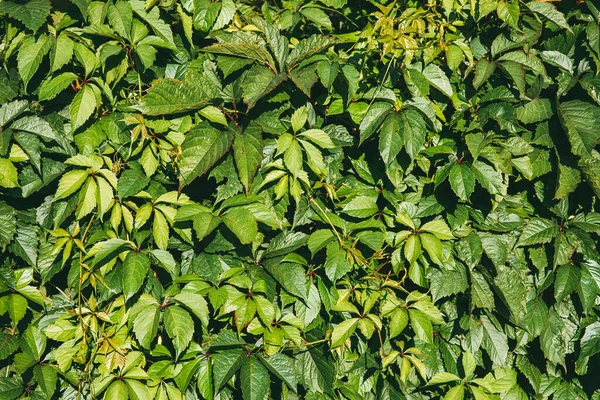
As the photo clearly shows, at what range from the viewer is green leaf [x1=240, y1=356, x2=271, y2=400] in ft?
6.48

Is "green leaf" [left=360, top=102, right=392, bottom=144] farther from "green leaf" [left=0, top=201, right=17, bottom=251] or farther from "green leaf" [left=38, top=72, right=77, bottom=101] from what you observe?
"green leaf" [left=0, top=201, right=17, bottom=251]

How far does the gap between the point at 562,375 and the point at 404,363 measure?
934 mm

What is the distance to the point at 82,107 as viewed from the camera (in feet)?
6.66

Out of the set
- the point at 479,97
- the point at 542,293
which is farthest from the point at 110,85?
the point at 542,293

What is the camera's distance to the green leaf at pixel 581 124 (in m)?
2.20

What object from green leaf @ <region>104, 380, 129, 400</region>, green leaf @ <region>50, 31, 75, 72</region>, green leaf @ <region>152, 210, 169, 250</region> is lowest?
green leaf @ <region>104, 380, 129, 400</region>

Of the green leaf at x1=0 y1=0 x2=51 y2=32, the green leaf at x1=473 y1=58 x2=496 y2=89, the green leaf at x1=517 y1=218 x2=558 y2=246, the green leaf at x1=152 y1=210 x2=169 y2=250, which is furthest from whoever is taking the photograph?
the green leaf at x1=517 y1=218 x2=558 y2=246

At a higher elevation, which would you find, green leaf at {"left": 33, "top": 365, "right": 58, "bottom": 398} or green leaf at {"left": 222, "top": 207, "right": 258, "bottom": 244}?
green leaf at {"left": 222, "top": 207, "right": 258, "bottom": 244}

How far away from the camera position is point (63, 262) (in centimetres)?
215

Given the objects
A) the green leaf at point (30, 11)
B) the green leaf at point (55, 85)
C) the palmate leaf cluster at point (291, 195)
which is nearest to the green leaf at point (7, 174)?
the palmate leaf cluster at point (291, 195)

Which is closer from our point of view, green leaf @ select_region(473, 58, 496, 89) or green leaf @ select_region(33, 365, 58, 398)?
green leaf @ select_region(33, 365, 58, 398)

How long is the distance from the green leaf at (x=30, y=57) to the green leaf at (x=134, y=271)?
0.75 m

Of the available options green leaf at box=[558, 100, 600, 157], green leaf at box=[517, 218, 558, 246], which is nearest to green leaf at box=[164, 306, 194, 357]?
green leaf at box=[517, 218, 558, 246]

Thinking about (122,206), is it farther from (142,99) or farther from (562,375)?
(562,375)
